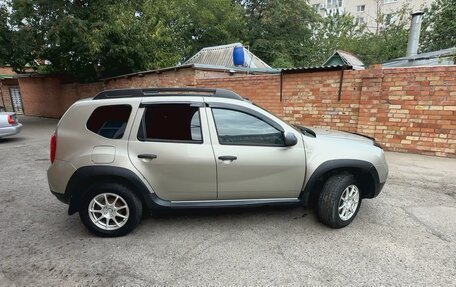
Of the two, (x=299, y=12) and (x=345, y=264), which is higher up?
(x=299, y=12)

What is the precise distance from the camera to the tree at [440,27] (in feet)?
60.6

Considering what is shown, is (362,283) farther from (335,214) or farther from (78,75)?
(78,75)

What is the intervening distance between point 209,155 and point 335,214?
1.66m

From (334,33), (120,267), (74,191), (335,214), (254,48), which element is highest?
(334,33)

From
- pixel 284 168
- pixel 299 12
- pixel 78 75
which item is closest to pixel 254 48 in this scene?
pixel 299 12

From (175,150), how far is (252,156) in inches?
34.2

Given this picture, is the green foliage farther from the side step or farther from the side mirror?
the side mirror

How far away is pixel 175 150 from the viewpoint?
3008 millimetres

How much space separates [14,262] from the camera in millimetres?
2736

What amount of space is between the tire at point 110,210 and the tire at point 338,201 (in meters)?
2.19

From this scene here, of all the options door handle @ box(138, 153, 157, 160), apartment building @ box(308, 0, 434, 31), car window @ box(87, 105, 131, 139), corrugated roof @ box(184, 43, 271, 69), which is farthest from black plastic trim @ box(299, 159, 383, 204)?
apartment building @ box(308, 0, 434, 31)

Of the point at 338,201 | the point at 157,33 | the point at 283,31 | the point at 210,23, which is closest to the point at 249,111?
the point at 338,201

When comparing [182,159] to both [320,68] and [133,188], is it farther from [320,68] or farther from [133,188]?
[320,68]

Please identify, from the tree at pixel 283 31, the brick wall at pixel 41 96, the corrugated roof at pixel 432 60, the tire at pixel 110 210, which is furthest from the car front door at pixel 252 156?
the tree at pixel 283 31
